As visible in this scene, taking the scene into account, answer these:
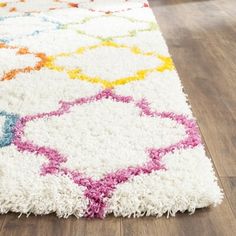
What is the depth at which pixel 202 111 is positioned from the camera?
3.64ft

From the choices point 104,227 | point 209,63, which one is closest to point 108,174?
point 104,227

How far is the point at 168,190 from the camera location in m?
0.76

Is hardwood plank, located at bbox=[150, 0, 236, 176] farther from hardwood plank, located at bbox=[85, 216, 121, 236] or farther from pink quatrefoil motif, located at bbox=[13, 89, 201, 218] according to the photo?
hardwood plank, located at bbox=[85, 216, 121, 236]

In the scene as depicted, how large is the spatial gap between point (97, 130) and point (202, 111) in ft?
1.08

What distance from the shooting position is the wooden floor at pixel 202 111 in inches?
27.5

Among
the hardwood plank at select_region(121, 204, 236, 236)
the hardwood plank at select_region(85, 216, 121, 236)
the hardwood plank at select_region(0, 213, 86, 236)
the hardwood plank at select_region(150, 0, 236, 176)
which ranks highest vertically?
the hardwood plank at select_region(121, 204, 236, 236)

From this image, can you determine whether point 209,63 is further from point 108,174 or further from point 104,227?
point 104,227

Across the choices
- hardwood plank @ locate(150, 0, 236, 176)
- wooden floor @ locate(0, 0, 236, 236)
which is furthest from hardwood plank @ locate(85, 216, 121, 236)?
hardwood plank @ locate(150, 0, 236, 176)

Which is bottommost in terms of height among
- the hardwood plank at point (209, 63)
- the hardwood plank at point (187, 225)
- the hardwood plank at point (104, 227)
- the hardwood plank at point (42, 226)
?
the hardwood plank at point (209, 63)

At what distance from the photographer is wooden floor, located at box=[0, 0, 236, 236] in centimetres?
70

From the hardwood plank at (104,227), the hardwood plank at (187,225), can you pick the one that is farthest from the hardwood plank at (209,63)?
the hardwood plank at (104,227)

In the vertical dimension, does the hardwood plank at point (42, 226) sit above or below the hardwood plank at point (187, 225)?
below

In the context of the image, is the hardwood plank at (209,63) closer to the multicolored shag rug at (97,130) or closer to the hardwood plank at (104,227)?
the multicolored shag rug at (97,130)

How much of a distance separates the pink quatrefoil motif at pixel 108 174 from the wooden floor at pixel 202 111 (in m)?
0.04
